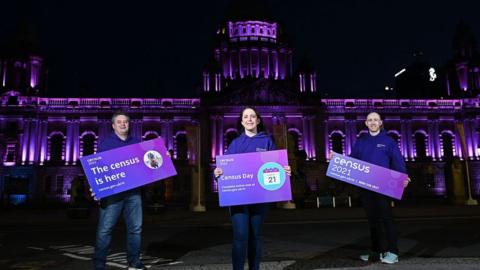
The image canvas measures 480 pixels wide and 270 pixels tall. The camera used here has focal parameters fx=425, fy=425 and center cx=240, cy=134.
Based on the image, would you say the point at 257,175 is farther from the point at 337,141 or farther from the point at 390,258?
the point at 337,141

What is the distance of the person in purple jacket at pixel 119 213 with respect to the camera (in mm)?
5277

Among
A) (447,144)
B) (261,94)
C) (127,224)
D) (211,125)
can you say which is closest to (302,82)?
(261,94)

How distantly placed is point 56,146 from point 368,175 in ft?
149

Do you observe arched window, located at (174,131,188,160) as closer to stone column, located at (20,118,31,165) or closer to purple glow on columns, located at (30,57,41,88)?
stone column, located at (20,118,31,165)

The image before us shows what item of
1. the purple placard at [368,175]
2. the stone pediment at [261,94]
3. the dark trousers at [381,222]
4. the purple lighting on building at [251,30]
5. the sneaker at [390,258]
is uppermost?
the purple lighting on building at [251,30]

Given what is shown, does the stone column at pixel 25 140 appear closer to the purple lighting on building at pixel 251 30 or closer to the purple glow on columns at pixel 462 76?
the purple lighting on building at pixel 251 30

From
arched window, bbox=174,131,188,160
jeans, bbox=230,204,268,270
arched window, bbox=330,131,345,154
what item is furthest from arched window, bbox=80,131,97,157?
jeans, bbox=230,204,268,270

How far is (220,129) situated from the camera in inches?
1845

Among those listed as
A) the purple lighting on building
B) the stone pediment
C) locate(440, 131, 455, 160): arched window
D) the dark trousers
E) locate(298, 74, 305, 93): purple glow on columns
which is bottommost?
the dark trousers

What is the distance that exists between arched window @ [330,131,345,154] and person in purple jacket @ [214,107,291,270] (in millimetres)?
45310

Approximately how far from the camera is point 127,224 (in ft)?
18.3

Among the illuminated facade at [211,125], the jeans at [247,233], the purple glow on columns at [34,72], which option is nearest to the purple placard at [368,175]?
the jeans at [247,233]

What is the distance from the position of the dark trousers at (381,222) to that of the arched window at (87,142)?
144ft

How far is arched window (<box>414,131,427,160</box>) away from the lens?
50.3 metres
